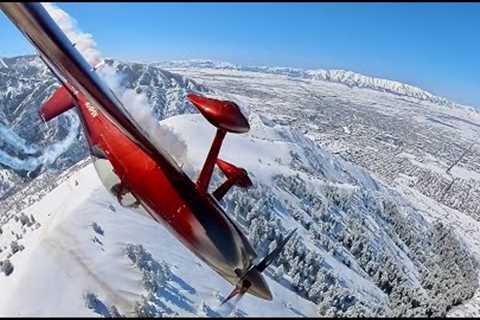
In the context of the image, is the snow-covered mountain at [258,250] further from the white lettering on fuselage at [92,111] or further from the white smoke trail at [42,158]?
the white smoke trail at [42,158]

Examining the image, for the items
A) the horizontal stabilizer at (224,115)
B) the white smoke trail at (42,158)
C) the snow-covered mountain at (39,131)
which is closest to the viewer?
the horizontal stabilizer at (224,115)

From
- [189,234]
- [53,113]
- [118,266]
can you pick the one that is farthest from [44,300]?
[53,113]

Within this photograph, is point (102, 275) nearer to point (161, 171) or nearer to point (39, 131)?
point (161, 171)

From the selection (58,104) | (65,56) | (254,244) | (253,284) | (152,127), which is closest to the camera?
(65,56)

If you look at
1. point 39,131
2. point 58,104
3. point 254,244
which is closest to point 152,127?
point 58,104

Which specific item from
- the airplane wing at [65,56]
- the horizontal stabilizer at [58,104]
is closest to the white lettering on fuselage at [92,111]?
the horizontal stabilizer at [58,104]

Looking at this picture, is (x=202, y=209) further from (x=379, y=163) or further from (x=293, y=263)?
(x=379, y=163)
